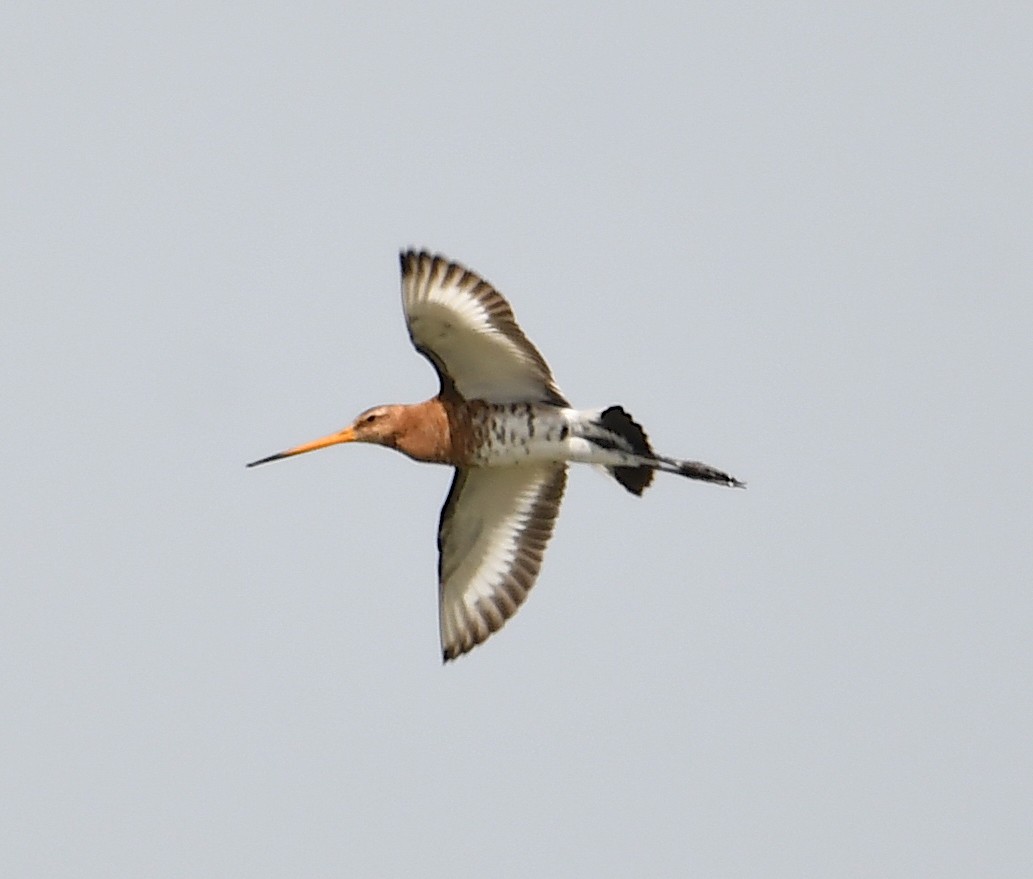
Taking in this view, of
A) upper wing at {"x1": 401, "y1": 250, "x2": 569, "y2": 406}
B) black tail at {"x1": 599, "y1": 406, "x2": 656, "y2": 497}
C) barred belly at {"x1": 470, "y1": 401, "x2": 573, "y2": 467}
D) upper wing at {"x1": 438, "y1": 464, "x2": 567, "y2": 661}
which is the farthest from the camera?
upper wing at {"x1": 438, "y1": 464, "x2": 567, "y2": 661}

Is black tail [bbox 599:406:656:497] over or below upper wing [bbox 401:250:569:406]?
below

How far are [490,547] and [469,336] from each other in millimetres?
1914

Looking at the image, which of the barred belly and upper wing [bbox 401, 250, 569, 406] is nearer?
upper wing [bbox 401, 250, 569, 406]

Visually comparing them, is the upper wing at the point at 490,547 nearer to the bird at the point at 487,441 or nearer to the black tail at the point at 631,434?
the bird at the point at 487,441

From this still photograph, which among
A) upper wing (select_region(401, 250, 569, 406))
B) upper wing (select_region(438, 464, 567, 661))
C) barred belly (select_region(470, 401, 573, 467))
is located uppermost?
upper wing (select_region(401, 250, 569, 406))

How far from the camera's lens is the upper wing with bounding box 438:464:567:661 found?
1528cm

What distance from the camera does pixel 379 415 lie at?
14.7 metres

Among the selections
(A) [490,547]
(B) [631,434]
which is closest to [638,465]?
(B) [631,434]

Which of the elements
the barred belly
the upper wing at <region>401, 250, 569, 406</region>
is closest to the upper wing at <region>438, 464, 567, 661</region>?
the barred belly

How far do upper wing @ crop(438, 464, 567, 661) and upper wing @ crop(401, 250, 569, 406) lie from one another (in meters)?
0.89

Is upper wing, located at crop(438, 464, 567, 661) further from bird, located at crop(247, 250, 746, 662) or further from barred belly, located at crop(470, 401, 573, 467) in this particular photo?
barred belly, located at crop(470, 401, 573, 467)

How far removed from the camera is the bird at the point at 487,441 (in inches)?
553

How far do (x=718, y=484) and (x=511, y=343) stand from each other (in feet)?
6.26

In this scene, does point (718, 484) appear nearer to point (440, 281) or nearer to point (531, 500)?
point (531, 500)
